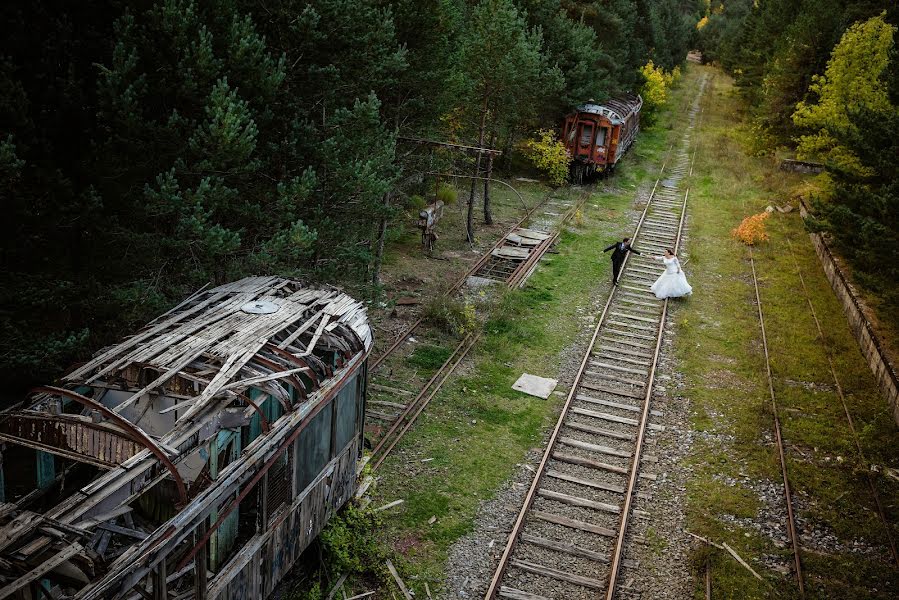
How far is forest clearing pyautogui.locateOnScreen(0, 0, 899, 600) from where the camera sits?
6762mm

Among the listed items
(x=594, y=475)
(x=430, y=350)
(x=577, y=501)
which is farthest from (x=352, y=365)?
(x=430, y=350)

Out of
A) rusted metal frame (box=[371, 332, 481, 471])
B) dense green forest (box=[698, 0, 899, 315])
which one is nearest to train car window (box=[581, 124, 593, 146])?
dense green forest (box=[698, 0, 899, 315])

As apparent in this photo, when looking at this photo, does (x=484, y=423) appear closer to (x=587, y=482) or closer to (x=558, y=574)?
(x=587, y=482)

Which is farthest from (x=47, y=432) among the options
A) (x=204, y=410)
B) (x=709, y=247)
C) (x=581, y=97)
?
(x=581, y=97)

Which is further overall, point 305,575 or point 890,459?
point 890,459

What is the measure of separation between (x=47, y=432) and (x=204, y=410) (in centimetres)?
141

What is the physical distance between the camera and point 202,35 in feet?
32.1

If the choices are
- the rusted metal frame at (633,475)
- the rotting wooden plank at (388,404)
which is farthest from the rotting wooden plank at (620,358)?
the rotting wooden plank at (388,404)

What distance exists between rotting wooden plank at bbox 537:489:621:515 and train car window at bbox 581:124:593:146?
22.7m

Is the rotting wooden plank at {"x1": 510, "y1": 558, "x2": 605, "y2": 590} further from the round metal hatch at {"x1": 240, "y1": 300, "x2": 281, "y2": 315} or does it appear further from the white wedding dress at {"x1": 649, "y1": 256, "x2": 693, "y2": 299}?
the white wedding dress at {"x1": 649, "y1": 256, "x2": 693, "y2": 299}

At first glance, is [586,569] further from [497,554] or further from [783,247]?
[783,247]

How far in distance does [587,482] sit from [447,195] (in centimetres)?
1683

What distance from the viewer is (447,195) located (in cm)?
2653

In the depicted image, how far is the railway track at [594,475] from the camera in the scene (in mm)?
9508
